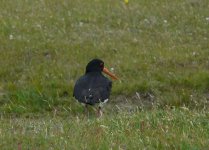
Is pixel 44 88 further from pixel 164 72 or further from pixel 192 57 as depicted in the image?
pixel 192 57

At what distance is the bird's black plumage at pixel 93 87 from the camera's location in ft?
42.5

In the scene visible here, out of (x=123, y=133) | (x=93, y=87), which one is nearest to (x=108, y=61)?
(x=93, y=87)

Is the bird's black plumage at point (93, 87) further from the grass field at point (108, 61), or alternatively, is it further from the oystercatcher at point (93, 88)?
the grass field at point (108, 61)

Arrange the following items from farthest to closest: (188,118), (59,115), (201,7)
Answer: (201,7) → (59,115) → (188,118)

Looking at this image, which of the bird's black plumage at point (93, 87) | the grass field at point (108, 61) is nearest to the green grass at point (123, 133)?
the grass field at point (108, 61)

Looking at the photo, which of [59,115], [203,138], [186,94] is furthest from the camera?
[186,94]

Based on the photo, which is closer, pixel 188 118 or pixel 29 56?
pixel 188 118

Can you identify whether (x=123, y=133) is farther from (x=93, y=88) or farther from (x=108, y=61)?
(x=108, y=61)

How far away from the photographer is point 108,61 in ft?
55.6

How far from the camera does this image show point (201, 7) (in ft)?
70.6

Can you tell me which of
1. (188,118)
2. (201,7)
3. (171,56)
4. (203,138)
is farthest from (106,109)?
(201,7)

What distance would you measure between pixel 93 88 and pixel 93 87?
0.15ft

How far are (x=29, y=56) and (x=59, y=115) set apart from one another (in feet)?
12.2

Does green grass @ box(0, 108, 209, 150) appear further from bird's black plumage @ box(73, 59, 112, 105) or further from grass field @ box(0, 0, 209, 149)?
bird's black plumage @ box(73, 59, 112, 105)
